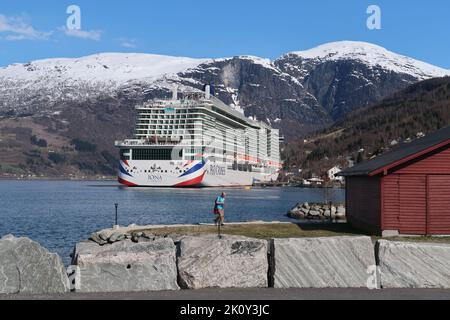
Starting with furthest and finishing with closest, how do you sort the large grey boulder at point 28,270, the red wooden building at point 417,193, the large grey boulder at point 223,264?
the red wooden building at point 417,193, the large grey boulder at point 223,264, the large grey boulder at point 28,270

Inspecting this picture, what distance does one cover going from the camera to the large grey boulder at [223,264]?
36.1ft

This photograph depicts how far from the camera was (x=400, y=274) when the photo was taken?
11.1 m

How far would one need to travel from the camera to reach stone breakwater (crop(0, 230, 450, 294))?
10.8 m

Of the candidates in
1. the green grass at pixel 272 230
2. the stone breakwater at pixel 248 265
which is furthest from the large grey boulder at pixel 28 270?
the green grass at pixel 272 230

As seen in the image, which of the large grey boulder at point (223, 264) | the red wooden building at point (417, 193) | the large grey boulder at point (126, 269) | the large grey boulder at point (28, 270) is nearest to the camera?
the large grey boulder at point (28, 270)

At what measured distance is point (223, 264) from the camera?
36.4 feet

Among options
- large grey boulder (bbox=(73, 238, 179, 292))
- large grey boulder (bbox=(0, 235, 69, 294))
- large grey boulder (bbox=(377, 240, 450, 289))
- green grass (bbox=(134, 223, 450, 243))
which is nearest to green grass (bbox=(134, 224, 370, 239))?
green grass (bbox=(134, 223, 450, 243))

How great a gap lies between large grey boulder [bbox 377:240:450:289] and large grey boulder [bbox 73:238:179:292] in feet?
12.7

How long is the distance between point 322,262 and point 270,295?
4.65 feet

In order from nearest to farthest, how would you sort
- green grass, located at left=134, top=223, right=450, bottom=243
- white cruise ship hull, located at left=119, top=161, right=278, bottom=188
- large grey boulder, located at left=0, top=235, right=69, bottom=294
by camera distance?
1. large grey boulder, located at left=0, top=235, right=69, bottom=294
2. green grass, located at left=134, top=223, right=450, bottom=243
3. white cruise ship hull, located at left=119, top=161, right=278, bottom=188

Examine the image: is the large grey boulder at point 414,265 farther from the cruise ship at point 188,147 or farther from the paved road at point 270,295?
the cruise ship at point 188,147

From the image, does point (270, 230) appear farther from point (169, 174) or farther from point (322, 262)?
point (169, 174)

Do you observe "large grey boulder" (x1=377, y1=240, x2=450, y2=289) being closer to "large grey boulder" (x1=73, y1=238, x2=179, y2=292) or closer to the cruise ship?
"large grey boulder" (x1=73, y1=238, x2=179, y2=292)

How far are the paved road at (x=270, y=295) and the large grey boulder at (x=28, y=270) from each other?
0.29m
